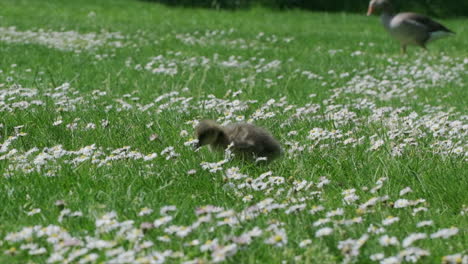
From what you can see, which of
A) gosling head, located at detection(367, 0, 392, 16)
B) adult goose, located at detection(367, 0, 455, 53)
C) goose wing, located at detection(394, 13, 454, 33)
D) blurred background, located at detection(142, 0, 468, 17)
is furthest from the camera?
blurred background, located at detection(142, 0, 468, 17)

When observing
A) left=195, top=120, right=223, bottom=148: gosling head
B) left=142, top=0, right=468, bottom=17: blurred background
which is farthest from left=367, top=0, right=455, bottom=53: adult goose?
left=142, top=0, right=468, bottom=17: blurred background

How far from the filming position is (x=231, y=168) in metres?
5.11

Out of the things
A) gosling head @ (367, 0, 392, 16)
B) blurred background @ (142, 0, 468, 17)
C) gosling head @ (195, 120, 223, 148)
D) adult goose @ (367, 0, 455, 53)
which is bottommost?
blurred background @ (142, 0, 468, 17)

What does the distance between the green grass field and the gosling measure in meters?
0.11

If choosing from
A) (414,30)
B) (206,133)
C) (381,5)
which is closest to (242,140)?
(206,133)

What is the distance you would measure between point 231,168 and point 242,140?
72cm

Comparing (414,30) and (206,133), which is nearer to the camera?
(206,133)

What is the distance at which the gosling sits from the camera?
5.71 meters

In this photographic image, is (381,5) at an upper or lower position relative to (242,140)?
upper

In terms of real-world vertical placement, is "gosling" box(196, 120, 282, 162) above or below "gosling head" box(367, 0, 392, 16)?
below

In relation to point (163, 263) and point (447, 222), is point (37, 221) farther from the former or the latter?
point (447, 222)

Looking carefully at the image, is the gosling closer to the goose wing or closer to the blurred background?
the goose wing

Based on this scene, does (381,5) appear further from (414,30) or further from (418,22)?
(414,30)

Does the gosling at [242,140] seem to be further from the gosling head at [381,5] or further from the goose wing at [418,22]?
the gosling head at [381,5]
